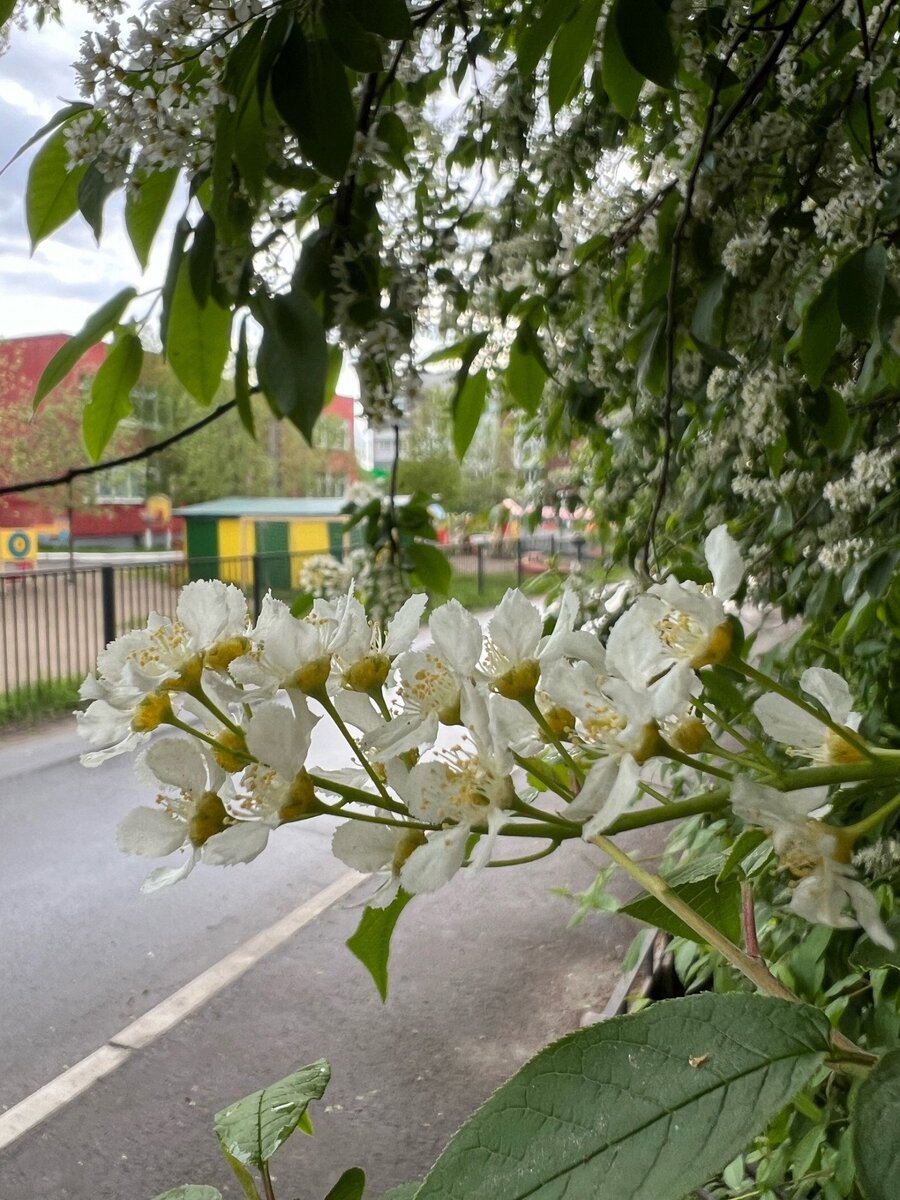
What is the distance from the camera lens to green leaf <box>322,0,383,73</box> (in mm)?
439

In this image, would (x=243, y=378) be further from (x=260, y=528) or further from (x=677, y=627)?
(x=260, y=528)

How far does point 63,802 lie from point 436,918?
4.83 feet

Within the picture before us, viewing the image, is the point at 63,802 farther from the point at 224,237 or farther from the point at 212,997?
the point at 224,237

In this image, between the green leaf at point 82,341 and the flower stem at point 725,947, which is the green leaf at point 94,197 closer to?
the green leaf at point 82,341

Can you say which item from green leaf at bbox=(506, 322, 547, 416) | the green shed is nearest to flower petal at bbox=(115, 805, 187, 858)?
green leaf at bbox=(506, 322, 547, 416)

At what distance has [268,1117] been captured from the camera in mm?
451

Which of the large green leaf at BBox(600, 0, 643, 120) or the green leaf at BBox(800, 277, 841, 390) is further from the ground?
the large green leaf at BBox(600, 0, 643, 120)

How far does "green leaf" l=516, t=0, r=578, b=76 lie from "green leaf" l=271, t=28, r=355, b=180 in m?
0.16

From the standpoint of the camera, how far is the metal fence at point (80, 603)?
5.28 m

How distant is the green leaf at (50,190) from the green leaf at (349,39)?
0.86 feet

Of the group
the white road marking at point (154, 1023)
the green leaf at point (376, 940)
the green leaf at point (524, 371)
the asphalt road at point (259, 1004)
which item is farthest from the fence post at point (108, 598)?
the green leaf at point (376, 940)

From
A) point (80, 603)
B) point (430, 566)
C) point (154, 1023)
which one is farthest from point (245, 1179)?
point (80, 603)

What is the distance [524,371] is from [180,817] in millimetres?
684

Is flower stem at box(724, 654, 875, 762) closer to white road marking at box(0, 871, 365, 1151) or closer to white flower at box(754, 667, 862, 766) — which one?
white flower at box(754, 667, 862, 766)
